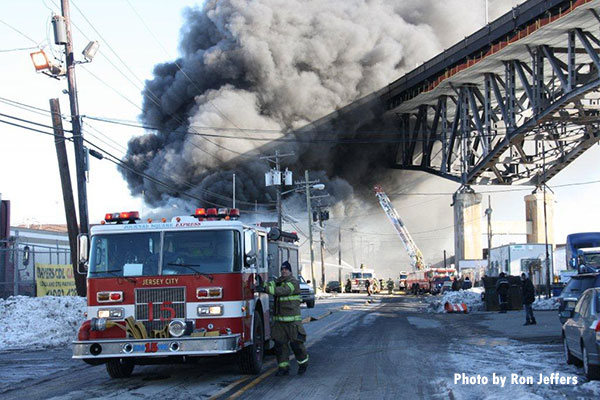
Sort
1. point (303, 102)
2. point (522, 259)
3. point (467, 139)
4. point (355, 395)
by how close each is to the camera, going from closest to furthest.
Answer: point (355, 395) < point (522, 259) < point (467, 139) < point (303, 102)

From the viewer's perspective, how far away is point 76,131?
19547mm

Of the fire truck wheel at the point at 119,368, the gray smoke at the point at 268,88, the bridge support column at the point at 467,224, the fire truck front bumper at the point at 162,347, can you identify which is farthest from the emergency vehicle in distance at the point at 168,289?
the bridge support column at the point at 467,224

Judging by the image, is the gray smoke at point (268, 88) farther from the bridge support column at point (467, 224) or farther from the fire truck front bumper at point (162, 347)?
the fire truck front bumper at point (162, 347)

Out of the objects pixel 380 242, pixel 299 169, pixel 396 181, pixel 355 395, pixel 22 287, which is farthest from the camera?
pixel 380 242

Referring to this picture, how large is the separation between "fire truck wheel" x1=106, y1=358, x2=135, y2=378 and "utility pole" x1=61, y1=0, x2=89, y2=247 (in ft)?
29.7

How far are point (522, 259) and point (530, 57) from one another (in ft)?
38.9

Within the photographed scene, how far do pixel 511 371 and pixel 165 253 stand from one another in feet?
17.0

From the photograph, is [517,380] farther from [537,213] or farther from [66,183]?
[537,213]

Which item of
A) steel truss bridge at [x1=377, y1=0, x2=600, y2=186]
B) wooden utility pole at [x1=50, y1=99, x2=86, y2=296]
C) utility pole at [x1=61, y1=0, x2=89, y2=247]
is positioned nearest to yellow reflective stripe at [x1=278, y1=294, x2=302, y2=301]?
utility pole at [x1=61, y1=0, x2=89, y2=247]

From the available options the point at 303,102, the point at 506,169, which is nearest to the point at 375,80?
the point at 303,102

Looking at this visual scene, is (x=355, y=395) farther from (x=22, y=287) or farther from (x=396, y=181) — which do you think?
(x=396, y=181)

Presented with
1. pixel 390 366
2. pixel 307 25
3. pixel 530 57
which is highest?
pixel 307 25

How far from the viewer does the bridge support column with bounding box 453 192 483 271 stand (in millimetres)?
53094

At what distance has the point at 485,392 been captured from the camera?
855 centimetres
